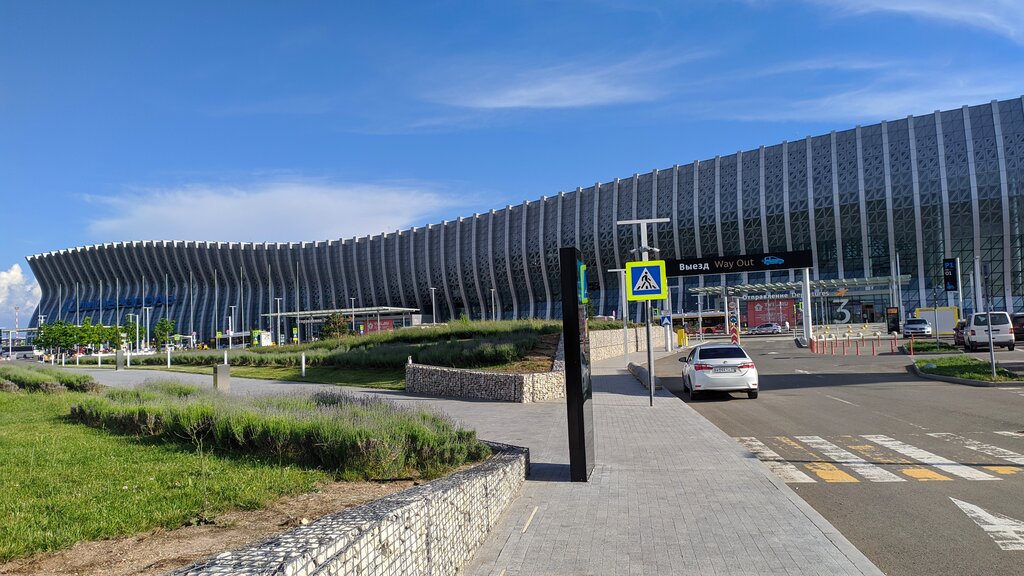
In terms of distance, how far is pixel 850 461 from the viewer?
32.9 ft

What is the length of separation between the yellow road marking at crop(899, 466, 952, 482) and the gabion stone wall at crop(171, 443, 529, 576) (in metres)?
5.30

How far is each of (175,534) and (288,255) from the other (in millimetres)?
129175

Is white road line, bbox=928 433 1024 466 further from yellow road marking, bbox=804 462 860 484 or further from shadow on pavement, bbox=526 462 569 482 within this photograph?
shadow on pavement, bbox=526 462 569 482

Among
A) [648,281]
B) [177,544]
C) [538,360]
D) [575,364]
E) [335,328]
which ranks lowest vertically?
[177,544]

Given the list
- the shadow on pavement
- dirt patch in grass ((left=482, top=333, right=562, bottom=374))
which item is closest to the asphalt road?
the shadow on pavement

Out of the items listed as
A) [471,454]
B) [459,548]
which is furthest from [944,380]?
[459,548]

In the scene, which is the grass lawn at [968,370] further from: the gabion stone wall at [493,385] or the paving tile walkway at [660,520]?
the paving tile walkway at [660,520]

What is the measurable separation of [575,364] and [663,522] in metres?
2.09

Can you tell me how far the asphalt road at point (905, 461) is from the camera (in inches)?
239

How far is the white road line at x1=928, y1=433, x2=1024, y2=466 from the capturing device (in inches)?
384

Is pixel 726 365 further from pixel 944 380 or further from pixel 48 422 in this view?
pixel 48 422

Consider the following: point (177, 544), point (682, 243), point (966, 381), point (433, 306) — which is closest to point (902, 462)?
point (177, 544)

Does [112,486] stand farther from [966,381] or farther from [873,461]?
[966,381]

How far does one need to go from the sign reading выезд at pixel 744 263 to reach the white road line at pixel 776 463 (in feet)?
90.1
